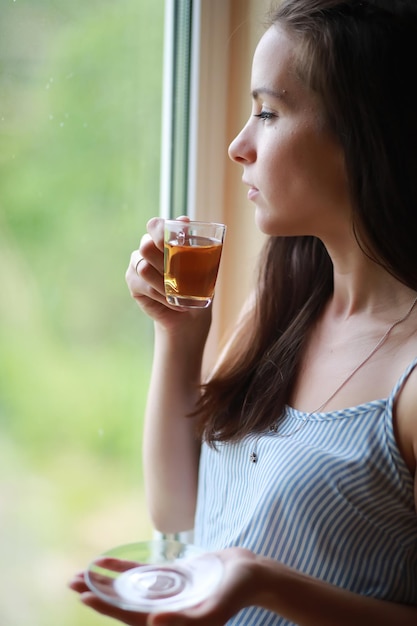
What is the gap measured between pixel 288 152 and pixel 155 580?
65 cm

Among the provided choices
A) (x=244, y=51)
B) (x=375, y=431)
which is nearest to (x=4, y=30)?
(x=244, y=51)

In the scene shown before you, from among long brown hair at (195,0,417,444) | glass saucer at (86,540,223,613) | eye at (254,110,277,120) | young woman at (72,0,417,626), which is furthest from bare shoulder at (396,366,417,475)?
eye at (254,110,277,120)

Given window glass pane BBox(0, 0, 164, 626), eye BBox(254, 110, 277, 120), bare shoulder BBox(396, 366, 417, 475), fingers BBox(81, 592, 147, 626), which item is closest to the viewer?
fingers BBox(81, 592, 147, 626)

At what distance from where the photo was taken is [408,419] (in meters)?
1.08

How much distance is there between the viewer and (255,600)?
95cm

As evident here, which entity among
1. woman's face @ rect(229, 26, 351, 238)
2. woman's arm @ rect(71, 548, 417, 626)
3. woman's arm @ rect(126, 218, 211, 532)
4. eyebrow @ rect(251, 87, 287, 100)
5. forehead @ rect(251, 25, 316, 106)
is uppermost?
forehead @ rect(251, 25, 316, 106)

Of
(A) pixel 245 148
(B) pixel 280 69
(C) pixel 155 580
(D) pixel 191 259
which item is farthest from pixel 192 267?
(C) pixel 155 580

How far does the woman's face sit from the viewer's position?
1151 millimetres

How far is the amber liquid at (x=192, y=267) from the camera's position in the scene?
1.13 meters

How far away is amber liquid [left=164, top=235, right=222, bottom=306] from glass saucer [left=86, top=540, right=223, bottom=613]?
1.25ft

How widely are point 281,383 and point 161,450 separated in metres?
0.31

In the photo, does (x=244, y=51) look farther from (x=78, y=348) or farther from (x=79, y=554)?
(x=79, y=554)

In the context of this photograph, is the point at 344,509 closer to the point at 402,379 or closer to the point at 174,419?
the point at 402,379

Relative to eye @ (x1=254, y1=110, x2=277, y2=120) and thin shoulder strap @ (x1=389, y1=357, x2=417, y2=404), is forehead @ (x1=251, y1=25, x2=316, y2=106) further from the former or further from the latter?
thin shoulder strap @ (x1=389, y1=357, x2=417, y2=404)
